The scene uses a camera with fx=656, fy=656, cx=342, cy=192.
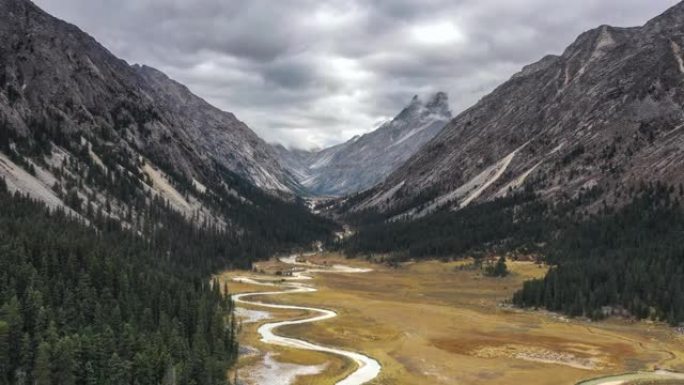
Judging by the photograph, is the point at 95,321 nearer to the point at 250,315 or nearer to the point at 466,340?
the point at 250,315

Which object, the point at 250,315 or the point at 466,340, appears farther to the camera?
the point at 250,315

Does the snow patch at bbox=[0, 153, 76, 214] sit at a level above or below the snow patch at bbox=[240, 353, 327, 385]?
above

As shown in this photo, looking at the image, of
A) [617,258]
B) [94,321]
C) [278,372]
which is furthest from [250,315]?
[617,258]

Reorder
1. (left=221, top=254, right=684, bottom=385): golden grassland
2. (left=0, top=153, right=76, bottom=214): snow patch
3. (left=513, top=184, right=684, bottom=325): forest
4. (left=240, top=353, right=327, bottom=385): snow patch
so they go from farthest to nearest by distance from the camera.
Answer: (left=0, top=153, right=76, bottom=214): snow patch, (left=513, top=184, right=684, bottom=325): forest, (left=221, top=254, right=684, bottom=385): golden grassland, (left=240, top=353, right=327, bottom=385): snow patch

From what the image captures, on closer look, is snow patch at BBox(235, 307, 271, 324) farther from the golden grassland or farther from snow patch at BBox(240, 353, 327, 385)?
snow patch at BBox(240, 353, 327, 385)

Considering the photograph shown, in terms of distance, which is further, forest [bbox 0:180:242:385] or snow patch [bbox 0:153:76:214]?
snow patch [bbox 0:153:76:214]

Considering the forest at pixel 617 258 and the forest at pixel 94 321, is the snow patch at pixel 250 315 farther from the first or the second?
the forest at pixel 617 258

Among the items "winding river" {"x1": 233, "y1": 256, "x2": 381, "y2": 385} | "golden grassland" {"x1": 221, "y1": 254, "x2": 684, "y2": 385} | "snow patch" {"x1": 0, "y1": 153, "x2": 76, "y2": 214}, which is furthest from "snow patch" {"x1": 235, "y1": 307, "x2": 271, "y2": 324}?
"snow patch" {"x1": 0, "y1": 153, "x2": 76, "y2": 214}

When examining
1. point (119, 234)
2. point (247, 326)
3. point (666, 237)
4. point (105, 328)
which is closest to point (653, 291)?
point (666, 237)

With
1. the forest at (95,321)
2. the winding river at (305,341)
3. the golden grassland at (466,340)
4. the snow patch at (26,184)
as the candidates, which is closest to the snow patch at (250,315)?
the golden grassland at (466,340)
